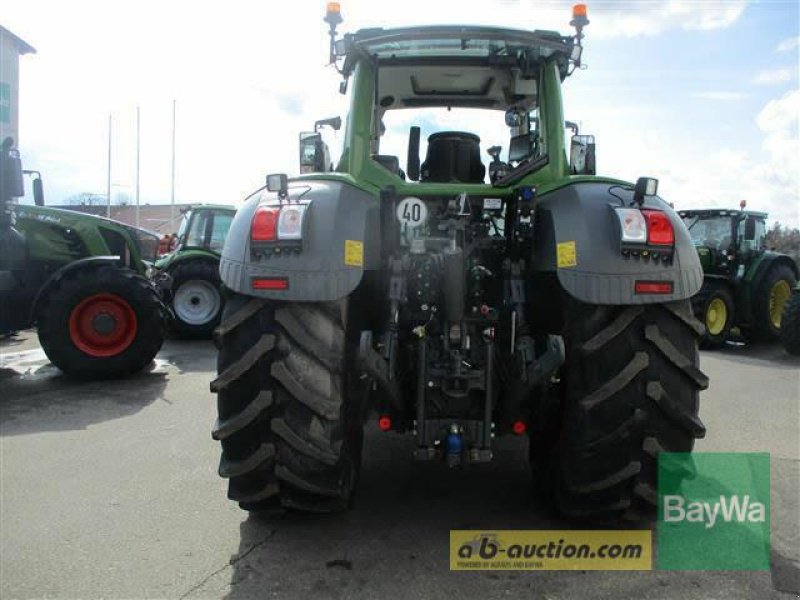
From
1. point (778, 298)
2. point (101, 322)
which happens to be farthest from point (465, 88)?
point (778, 298)

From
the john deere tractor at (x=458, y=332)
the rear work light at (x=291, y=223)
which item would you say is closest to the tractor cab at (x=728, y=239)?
the john deere tractor at (x=458, y=332)

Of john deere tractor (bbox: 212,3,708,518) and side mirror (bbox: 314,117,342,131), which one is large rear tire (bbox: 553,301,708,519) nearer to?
john deere tractor (bbox: 212,3,708,518)

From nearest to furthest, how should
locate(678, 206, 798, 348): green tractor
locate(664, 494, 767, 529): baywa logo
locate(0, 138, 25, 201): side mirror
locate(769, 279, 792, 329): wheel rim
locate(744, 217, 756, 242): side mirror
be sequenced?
locate(664, 494, 767, 529): baywa logo < locate(0, 138, 25, 201): side mirror < locate(744, 217, 756, 242): side mirror < locate(678, 206, 798, 348): green tractor < locate(769, 279, 792, 329): wheel rim

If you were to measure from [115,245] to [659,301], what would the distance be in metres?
7.32

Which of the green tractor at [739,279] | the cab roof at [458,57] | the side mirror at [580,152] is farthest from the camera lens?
the green tractor at [739,279]

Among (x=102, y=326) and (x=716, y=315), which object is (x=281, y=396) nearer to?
(x=102, y=326)

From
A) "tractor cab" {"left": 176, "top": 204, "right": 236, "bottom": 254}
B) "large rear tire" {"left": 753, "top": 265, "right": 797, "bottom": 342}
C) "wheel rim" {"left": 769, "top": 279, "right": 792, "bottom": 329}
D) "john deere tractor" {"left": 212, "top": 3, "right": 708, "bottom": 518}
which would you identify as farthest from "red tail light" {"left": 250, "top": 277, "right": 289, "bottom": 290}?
"wheel rim" {"left": 769, "top": 279, "right": 792, "bottom": 329}

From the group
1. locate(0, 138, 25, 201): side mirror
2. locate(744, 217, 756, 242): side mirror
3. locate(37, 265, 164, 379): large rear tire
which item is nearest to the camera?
locate(37, 265, 164, 379): large rear tire

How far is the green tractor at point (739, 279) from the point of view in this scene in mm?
11445

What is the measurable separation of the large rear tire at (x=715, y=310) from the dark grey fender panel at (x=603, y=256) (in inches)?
361

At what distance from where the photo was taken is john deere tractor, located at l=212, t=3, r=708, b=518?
285 centimetres

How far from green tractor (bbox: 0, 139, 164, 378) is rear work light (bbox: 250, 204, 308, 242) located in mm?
4818

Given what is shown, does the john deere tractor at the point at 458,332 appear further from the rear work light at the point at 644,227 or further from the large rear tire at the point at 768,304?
the large rear tire at the point at 768,304

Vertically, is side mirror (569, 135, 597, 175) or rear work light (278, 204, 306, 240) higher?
side mirror (569, 135, 597, 175)
